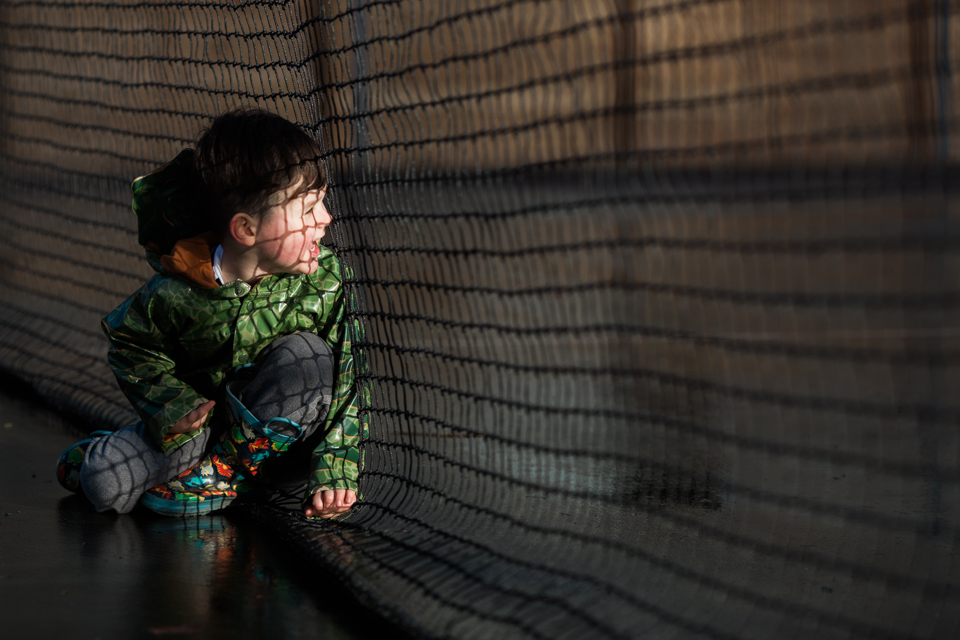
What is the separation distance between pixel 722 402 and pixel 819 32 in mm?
1461

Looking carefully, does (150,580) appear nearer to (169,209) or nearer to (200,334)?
(200,334)

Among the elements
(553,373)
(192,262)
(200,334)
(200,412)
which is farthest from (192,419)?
(553,373)

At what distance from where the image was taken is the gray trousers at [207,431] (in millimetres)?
1398

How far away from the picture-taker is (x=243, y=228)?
1.36 m

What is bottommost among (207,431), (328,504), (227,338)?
(328,504)

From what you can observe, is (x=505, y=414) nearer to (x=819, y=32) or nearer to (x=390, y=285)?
(x=390, y=285)

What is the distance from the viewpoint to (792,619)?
1.02 meters

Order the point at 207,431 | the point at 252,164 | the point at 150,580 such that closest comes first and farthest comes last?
the point at 150,580 < the point at 252,164 < the point at 207,431

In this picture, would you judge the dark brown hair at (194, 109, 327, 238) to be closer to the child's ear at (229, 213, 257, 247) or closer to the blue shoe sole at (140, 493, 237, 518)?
the child's ear at (229, 213, 257, 247)

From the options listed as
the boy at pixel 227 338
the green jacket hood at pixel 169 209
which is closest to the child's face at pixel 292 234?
the boy at pixel 227 338

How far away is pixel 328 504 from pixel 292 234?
41 centimetres

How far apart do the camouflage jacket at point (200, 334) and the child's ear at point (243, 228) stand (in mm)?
65

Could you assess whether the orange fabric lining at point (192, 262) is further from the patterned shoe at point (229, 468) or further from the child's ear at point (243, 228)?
the patterned shoe at point (229, 468)

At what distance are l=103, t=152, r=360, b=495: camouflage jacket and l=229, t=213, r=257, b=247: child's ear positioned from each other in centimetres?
7
